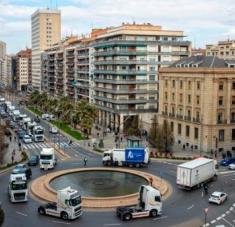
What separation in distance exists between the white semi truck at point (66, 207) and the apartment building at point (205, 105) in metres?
50.2

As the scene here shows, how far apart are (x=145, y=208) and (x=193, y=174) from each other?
13810 mm

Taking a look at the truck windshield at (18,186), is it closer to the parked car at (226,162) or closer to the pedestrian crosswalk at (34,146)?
the parked car at (226,162)

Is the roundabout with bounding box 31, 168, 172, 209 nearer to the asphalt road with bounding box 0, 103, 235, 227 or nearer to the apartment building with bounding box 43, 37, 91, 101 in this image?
the asphalt road with bounding box 0, 103, 235, 227

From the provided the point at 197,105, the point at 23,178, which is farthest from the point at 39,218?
the point at 197,105

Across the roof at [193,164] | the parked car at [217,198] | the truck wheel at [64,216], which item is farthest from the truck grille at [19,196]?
the parked car at [217,198]

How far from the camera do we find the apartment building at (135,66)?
125438 millimetres

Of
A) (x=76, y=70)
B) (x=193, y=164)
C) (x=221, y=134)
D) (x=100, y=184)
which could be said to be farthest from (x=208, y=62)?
(x=76, y=70)

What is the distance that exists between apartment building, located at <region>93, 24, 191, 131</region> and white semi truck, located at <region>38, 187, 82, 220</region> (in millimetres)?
71170

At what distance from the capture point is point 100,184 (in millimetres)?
67312

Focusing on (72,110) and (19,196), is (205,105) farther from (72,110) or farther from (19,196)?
(72,110)

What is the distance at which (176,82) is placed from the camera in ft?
347

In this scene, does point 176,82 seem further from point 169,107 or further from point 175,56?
point 175,56

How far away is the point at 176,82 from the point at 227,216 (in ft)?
187

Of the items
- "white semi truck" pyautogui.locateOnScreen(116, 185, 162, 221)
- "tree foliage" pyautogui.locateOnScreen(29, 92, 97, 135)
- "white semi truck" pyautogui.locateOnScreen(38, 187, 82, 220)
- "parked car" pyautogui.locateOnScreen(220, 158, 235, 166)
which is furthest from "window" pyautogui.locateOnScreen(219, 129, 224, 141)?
"white semi truck" pyautogui.locateOnScreen(38, 187, 82, 220)
